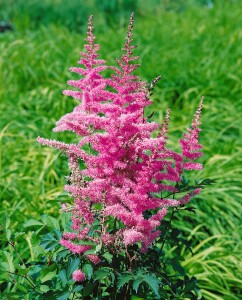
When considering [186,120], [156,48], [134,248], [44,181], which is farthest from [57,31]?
[134,248]

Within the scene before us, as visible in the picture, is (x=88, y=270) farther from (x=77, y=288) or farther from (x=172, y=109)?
(x=172, y=109)

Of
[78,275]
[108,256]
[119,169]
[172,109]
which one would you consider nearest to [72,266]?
[78,275]

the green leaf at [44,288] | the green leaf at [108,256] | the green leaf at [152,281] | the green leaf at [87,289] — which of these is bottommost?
the green leaf at [44,288]

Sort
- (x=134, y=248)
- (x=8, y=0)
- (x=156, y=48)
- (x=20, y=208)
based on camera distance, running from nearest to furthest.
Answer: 1. (x=134, y=248)
2. (x=20, y=208)
3. (x=156, y=48)
4. (x=8, y=0)

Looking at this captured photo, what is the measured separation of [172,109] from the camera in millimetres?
5188

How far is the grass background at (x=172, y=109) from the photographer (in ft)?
11.5

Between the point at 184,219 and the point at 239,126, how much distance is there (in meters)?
1.25

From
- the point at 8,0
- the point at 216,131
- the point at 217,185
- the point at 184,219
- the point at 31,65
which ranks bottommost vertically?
the point at 184,219

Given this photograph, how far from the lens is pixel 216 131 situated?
475 cm

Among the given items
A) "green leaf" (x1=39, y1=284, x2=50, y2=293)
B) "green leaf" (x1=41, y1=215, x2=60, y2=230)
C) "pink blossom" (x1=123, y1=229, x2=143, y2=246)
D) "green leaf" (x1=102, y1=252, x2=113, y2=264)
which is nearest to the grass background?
"green leaf" (x1=41, y1=215, x2=60, y2=230)

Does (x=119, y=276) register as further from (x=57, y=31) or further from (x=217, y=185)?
(x=57, y=31)

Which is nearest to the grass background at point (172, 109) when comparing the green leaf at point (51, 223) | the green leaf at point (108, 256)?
the green leaf at point (51, 223)

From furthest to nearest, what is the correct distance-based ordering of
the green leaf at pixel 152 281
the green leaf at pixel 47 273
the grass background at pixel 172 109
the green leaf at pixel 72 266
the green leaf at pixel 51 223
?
the grass background at pixel 172 109, the green leaf at pixel 51 223, the green leaf at pixel 47 273, the green leaf at pixel 72 266, the green leaf at pixel 152 281

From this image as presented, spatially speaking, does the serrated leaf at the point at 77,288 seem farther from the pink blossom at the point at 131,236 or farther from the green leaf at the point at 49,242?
the pink blossom at the point at 131,236
